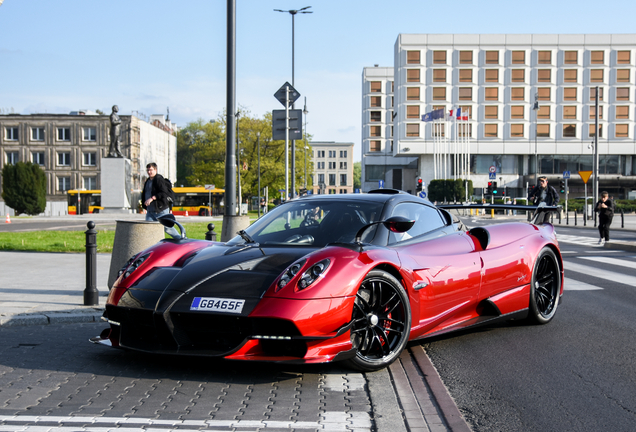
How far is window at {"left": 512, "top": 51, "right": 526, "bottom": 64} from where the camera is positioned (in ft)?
224

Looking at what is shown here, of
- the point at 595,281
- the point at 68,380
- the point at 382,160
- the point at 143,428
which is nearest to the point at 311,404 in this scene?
the point at 143,428

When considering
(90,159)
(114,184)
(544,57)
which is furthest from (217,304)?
(90,159)

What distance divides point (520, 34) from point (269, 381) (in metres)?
71.2

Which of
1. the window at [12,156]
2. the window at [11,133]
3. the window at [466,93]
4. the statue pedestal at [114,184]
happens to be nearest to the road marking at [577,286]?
the statue pedestal at [114,184]

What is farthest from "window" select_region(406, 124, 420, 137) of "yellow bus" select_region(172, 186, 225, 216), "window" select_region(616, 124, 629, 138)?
"yellow bus" select_region(172, 186, 225, 216)

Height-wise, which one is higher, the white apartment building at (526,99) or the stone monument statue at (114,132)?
the white apartment building at (526,99)

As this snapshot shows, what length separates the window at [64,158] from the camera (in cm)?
7306

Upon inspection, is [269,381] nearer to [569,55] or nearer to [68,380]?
[68,380]

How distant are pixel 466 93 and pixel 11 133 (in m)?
52.3

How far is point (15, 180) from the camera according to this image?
5659cm

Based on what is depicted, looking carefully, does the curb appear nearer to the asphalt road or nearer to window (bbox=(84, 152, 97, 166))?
the asphalt road

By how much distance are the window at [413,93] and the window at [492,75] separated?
304 inches

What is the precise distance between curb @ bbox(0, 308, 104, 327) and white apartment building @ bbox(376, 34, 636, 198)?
63.5 meters

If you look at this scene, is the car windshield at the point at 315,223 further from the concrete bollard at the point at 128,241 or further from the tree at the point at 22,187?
the tree at the point at 22,187
